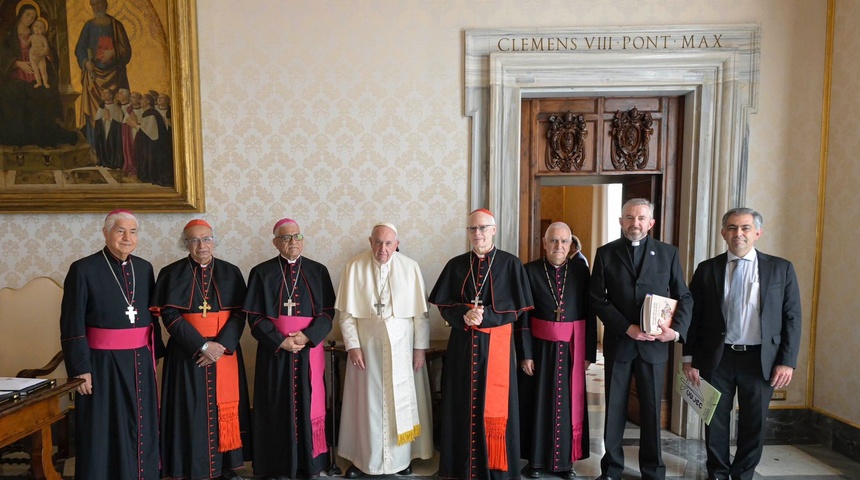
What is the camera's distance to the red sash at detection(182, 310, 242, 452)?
3.25m

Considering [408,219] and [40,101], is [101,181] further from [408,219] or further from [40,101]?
[408,219]

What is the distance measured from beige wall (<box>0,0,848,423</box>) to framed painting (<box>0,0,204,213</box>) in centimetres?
15

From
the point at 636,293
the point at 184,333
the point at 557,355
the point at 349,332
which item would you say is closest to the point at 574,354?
the point at 557,355

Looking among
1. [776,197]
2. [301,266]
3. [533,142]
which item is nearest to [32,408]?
[301,266]

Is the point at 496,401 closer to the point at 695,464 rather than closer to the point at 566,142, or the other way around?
the point at 695,464

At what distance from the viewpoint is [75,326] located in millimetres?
2973

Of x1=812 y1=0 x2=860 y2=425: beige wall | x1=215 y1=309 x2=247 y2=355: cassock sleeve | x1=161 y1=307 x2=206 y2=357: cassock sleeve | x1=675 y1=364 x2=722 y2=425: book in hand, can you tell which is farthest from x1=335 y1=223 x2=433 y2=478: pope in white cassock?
x1=812 y1=0 x2=860 y2=425: beige wall

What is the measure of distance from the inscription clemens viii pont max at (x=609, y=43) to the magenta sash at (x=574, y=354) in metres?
2.28

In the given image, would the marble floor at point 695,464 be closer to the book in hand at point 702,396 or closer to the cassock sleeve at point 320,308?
the book in hand at point 702,396

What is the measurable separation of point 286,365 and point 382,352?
2.23 feet

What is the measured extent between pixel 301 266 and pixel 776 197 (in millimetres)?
3993

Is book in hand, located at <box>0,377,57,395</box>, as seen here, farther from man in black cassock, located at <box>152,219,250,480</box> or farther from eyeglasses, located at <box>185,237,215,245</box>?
eyeglasses, located at <box>185,237,215,245</box>

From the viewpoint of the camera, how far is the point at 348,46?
4023 mm

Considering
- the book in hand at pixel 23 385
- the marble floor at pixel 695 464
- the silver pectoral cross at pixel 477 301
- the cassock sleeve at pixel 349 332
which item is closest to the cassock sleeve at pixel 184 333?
the book in hand at pixel 23 385
